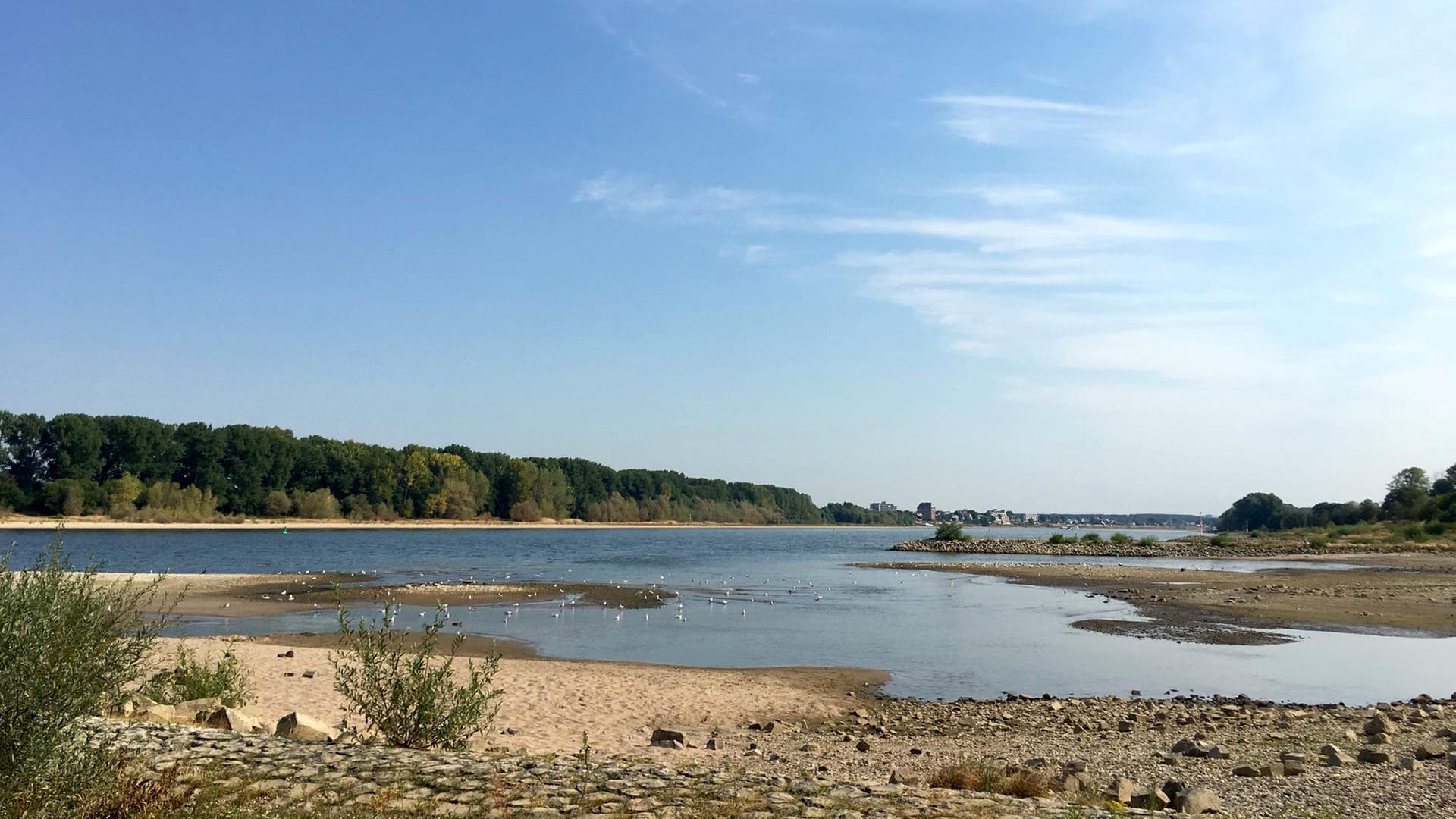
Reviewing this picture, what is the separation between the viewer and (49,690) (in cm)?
702

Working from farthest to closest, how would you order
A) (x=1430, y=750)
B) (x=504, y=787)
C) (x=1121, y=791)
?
1. (x=1430, y=750)
2. (x=1121, y=791)
3. (x=504, y=787)

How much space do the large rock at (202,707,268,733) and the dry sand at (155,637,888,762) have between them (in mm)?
3165

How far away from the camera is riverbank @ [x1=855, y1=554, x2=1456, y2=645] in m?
33.3

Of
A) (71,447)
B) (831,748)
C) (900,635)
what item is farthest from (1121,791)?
(71,447)

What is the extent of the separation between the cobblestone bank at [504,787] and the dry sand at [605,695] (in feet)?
11.3

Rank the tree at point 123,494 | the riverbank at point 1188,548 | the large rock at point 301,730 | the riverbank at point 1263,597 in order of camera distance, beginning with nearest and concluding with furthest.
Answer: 1. the large rock at point 301,730
2. the riverbank at point 1263,597
3. the riverbank at point 1188,548
4. the tree at point 123,494

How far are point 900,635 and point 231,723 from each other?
2485 cm

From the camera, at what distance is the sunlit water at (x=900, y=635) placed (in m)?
23.0

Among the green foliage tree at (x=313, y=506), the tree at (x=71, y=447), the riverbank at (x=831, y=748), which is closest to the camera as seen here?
the riverbank at (x=831, y=748)

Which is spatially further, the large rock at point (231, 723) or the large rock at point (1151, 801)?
the large rock at point (231, 723)

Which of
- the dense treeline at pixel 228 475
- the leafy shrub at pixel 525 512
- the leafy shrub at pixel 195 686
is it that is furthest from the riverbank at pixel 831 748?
the leafy shrub at pixel 525 512

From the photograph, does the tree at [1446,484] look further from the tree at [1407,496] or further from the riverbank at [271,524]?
the riverbank at [271,524]

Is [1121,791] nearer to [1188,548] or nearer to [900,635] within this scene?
[900,635]

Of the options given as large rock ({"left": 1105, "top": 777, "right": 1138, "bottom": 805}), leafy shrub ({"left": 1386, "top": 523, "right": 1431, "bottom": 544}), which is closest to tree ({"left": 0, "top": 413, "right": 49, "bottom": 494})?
large rock ({"left": 1105, "top": 777, "right": 1138, "bottom": 805})
